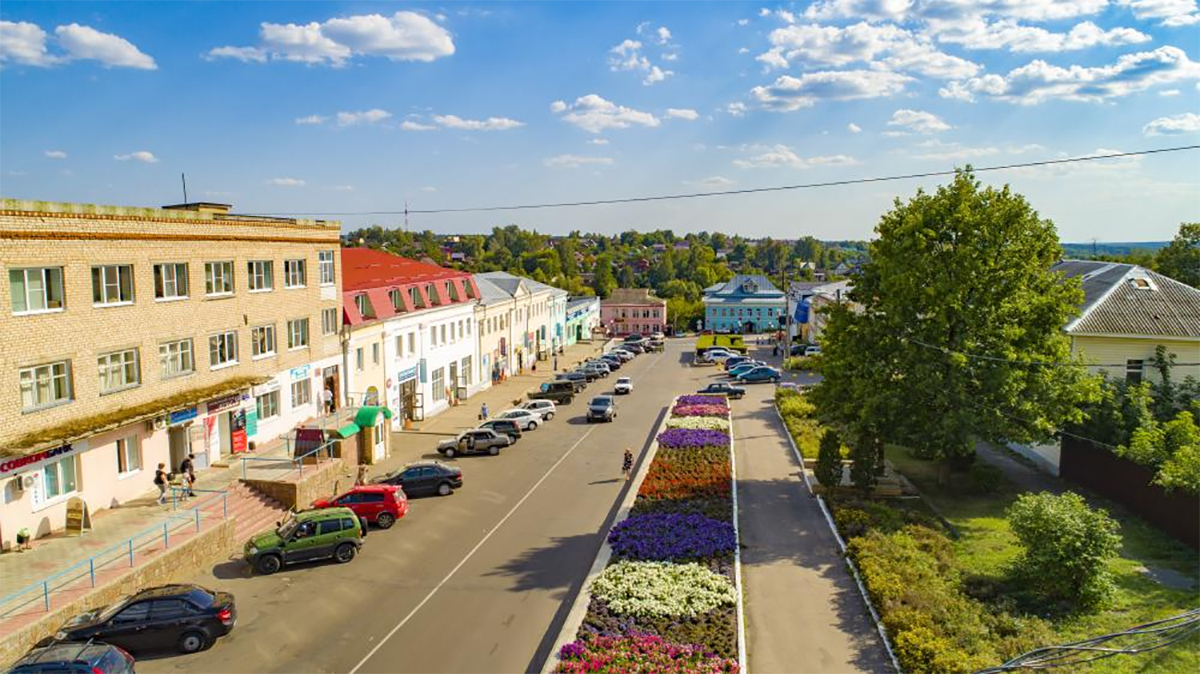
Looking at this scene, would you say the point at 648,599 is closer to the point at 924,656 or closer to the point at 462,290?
the point at 924,656

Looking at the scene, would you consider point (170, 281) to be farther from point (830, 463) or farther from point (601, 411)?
point (601, 411)

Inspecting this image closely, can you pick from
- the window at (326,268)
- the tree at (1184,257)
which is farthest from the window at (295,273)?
the tree at (1184,257)

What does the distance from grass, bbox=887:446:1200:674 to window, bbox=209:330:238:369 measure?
25.1m

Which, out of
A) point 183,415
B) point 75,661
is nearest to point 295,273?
point 183,415

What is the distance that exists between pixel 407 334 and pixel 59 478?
21649 mm

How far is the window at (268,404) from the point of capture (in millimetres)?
30969

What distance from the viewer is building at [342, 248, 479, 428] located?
38031 mm

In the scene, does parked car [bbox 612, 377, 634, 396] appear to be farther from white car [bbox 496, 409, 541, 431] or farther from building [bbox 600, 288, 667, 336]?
building [bbox 600, 288, 667, 336]

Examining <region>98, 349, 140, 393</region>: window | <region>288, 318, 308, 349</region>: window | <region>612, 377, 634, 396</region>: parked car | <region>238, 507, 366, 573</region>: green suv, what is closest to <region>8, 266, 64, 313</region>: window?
<region>98, 349, 140, 393</region>: window

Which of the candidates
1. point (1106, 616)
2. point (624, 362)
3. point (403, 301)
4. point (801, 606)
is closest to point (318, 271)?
point (403, 301)

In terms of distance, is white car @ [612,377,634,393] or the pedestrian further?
white car @ [612,377,634,393]

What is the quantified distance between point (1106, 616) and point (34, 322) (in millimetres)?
27124

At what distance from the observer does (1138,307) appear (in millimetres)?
33031

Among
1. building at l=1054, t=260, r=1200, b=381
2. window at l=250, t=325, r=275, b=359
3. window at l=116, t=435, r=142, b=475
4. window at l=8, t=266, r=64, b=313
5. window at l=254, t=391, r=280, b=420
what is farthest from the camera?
building at l=1054, t=260, r=1200, b=381
